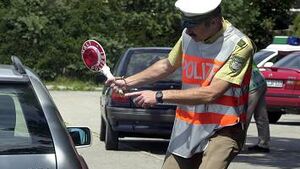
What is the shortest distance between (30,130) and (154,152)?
733 cm

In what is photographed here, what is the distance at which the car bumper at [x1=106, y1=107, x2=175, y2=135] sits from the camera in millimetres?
10805

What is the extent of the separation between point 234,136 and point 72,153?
1242mm

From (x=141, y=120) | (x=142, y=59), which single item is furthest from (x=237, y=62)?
(x=142, y=59)

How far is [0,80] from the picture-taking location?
166 inches

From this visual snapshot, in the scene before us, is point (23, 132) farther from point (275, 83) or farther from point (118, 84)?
point (275, 83)

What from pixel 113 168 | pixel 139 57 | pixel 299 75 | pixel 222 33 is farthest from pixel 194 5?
pixel 299 75

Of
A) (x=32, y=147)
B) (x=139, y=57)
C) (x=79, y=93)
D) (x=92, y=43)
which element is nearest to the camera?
(x=32, y=147)

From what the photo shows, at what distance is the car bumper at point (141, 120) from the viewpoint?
10.8 meters

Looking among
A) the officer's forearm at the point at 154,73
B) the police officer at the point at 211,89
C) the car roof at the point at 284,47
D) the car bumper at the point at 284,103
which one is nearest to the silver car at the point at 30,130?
the police officer at the point at 211,89

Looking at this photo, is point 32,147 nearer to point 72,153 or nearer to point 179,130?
point 72,153

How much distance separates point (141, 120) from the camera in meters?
10.8

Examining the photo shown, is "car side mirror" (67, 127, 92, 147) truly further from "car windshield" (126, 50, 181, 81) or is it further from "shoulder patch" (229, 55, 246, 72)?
"car windshield" (126, 50, 181, 81)

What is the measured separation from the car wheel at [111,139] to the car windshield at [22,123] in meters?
6.88

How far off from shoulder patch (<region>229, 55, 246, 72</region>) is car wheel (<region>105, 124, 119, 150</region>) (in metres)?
6.42
